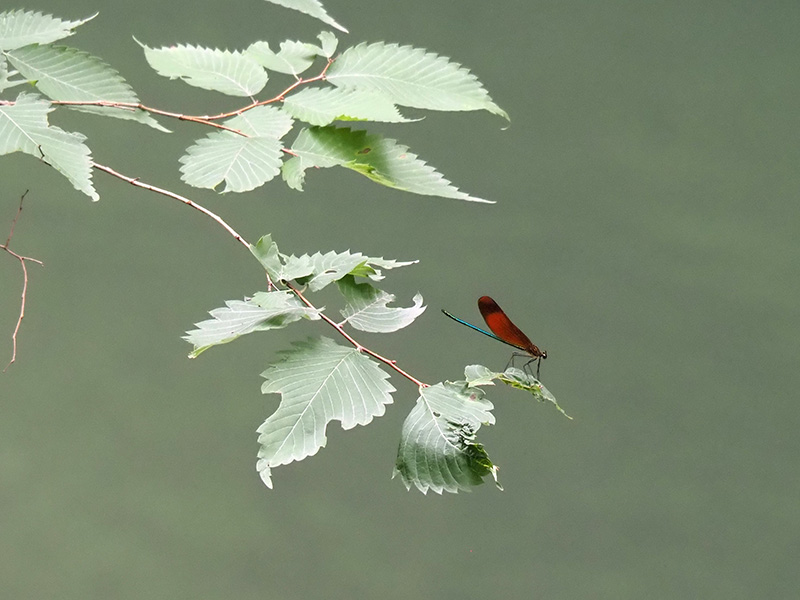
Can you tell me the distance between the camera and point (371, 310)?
0.44 meters

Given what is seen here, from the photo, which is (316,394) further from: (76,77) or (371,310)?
(76,77)

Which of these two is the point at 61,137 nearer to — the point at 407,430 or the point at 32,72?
the point at 32,72

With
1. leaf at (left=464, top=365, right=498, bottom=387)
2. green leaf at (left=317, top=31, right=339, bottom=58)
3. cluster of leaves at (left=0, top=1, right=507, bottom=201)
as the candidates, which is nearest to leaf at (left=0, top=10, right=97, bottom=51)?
cluster of leaves at (left=0, top=1, right=507, bottom=201)

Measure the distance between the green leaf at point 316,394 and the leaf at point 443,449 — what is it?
0.02 m

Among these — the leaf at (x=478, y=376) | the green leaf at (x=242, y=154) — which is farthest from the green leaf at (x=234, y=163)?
the leaf at (x=478, y=376)

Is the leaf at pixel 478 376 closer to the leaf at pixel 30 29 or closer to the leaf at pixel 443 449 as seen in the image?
the leaf at pixel 443 449

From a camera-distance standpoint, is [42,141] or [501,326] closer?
[42,141]

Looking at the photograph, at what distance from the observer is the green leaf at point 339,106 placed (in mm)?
387

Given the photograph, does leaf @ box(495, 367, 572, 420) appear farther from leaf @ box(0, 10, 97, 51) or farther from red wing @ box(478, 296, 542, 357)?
leaf @ box(0, 10, 97, 51)

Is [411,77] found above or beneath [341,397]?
above

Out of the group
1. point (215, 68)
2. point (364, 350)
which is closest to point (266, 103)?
point (215, 68)

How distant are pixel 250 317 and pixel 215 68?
0.45 ft

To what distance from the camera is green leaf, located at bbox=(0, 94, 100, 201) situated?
1.16 ft

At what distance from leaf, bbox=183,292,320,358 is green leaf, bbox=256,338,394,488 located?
0.02 metres
